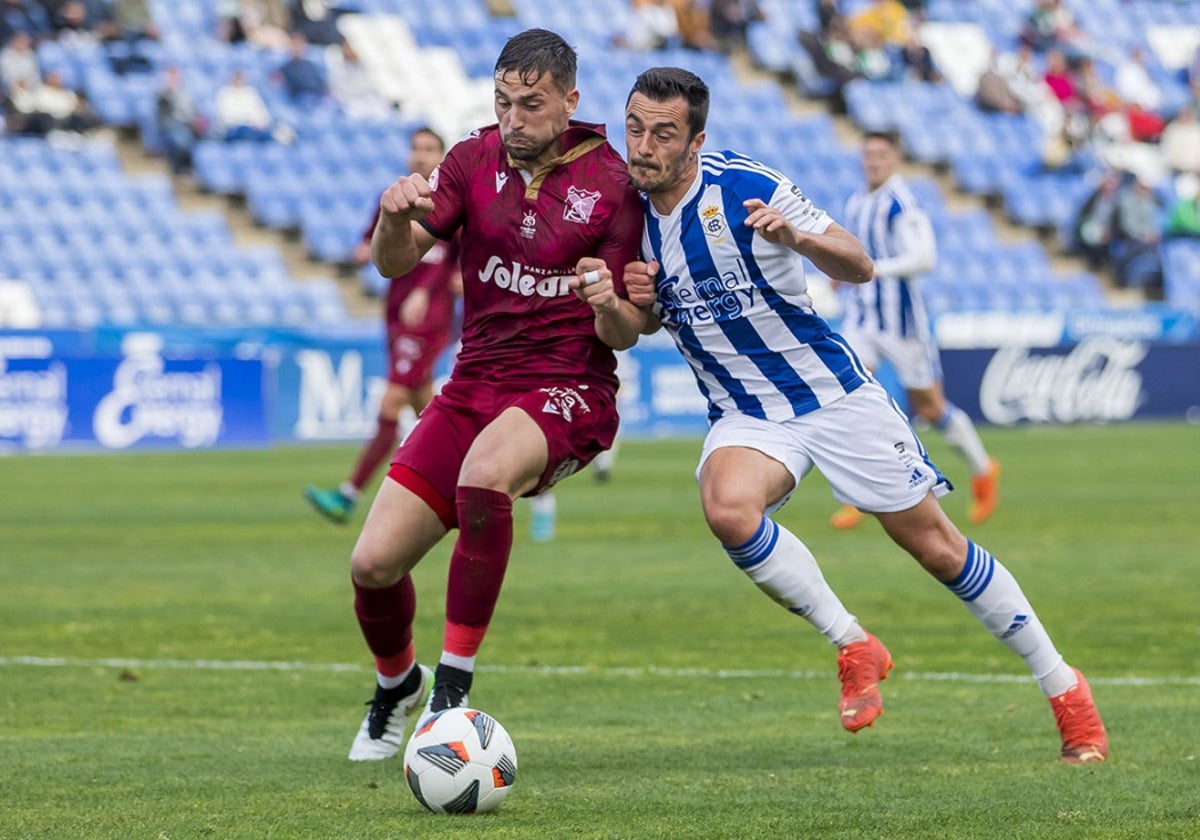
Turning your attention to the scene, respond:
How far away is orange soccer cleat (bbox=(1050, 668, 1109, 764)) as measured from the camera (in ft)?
19.5

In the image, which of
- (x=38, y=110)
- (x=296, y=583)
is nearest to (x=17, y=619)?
(x=296, y=583)

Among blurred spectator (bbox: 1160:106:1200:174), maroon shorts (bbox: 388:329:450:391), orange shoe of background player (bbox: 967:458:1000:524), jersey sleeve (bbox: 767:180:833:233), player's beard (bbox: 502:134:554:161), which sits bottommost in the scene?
blurred spectator (bbox: 1160:106:1200:174)

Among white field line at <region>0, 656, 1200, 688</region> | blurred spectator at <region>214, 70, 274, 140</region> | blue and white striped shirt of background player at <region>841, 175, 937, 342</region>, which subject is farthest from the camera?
blurred spectator at <region>214, 70, 274, 140</region>

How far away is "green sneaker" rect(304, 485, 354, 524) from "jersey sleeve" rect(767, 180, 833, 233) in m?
7.50

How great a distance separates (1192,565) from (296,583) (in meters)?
5.31

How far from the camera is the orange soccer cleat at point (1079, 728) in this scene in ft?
19.5

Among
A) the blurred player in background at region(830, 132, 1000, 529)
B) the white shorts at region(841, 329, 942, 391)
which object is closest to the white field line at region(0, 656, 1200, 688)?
the blurred player in background at region(830, 132, 1000, 529)

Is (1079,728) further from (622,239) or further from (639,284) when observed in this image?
(622,239)

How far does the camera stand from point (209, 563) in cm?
1208

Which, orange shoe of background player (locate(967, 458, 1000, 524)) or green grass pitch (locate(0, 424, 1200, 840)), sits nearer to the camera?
green grass pitch (locate(0, 424, 1200, 840))

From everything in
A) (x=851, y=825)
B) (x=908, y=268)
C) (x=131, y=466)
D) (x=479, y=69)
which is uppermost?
(x=851, y=825)

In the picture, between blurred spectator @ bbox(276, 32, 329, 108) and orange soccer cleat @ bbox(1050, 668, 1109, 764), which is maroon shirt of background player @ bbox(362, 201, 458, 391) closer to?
orange soccer cleat @ bbox(1050, 668, 1109, 764)

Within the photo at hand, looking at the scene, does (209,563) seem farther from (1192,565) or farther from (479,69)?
(479,69)

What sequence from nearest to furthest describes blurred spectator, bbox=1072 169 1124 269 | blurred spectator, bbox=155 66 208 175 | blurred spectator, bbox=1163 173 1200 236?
1. blurred spectator, bbox=155 66 208 175
2. blurred spectator, bbox=1072 169 1124 269
3. blurred spectator, bbox=1163 173 1200 236
